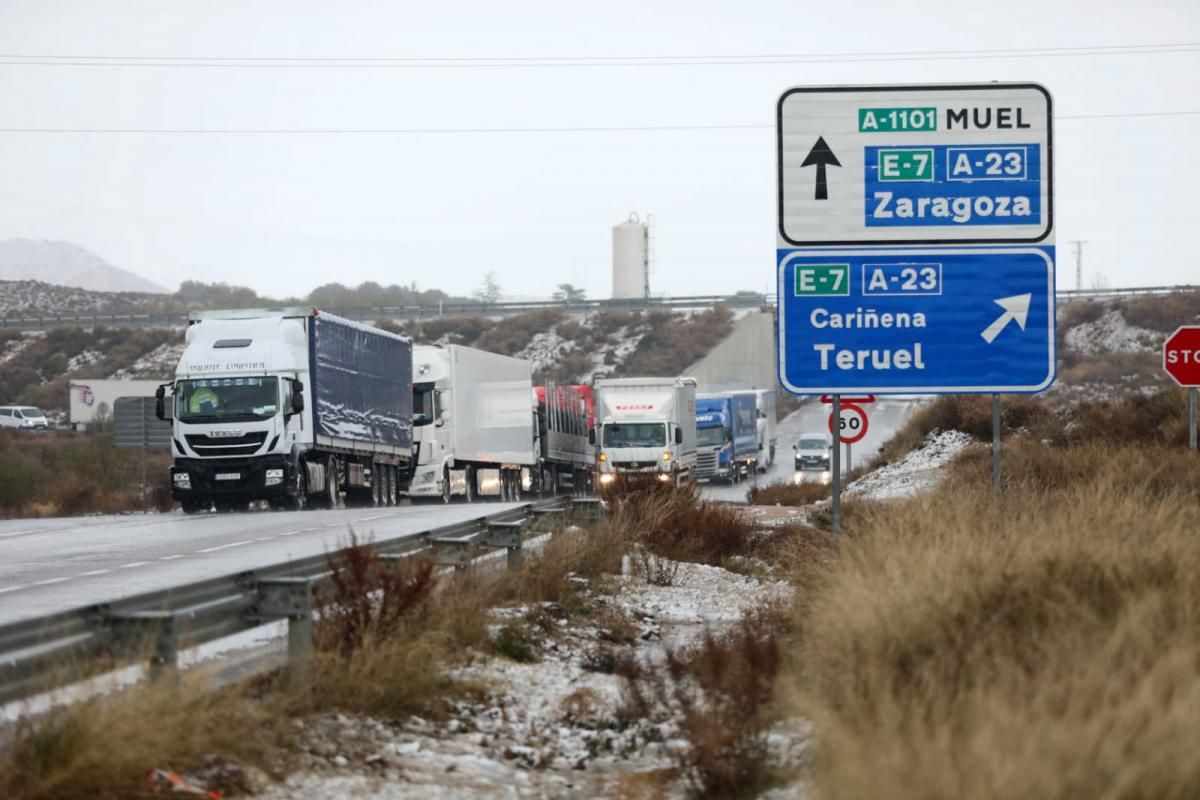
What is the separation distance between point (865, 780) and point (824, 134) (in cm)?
1095

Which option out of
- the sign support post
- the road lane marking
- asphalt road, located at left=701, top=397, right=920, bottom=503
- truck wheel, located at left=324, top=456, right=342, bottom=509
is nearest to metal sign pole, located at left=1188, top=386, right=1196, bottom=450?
the sign support post

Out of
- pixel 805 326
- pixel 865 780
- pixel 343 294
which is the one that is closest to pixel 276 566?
pixel 865 780

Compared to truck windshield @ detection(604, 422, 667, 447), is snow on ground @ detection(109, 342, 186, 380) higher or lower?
higher

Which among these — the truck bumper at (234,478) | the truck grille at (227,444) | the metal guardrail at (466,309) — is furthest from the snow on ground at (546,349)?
the truck grille at (227,444)

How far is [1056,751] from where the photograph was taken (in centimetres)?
500

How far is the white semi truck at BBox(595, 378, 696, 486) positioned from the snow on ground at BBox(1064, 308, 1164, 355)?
60.2 m

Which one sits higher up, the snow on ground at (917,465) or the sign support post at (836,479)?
the sign support post at (836,479)

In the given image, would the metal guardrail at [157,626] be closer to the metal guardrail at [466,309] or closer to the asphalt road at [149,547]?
the asphalt road at [149,547]

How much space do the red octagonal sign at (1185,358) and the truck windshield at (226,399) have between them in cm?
1736

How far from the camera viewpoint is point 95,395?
87.0 m

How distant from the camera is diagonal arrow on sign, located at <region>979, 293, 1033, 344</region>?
1532cm

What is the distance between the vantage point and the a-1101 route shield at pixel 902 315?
15.3 metres

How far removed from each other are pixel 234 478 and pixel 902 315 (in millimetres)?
21389

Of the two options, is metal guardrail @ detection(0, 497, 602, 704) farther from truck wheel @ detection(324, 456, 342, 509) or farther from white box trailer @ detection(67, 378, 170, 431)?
white box trailer @ detection(67, 378, 170, 431)
